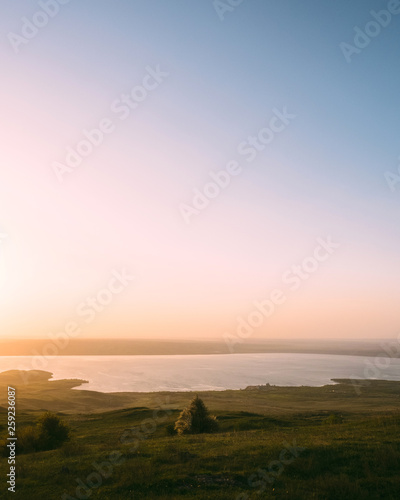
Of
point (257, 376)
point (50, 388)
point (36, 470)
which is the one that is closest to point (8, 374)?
point (50, 388)

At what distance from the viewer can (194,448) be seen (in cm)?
2788

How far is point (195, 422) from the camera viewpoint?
44.2 m

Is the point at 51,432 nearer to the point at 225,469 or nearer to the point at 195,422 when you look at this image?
the point at 195,422

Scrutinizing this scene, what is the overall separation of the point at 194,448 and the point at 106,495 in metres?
10.8

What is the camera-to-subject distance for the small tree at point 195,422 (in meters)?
43.4

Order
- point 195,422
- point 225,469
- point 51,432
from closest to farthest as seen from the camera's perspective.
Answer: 1. point 225,469
2. point 51,432
3. point 195,422

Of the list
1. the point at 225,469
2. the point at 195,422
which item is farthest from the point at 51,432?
the point at 225,469

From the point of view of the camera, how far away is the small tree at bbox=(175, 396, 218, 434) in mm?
43438

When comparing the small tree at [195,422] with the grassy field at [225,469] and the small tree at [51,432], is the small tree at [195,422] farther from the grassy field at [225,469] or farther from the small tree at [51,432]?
the small tree at [51,432]

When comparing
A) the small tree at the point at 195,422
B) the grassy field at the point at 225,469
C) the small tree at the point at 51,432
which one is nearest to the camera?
the grassy field at the point at 225,469

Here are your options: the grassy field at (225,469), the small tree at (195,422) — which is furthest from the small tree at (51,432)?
the small tree at (195,422)

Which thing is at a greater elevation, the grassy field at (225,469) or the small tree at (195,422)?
the grassy field at (225,469)

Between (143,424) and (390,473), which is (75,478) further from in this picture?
(143,424)

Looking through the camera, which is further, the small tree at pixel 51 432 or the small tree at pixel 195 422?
the small tree at pixel 195 422
